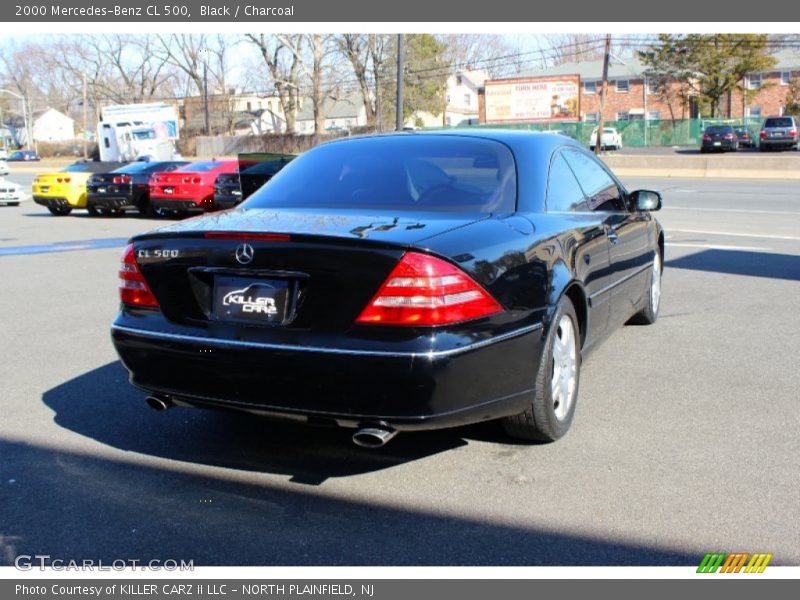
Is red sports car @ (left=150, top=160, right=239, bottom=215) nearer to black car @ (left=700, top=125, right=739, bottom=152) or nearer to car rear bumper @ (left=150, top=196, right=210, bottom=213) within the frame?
car rear bumper @ (left=150, top=196, right=210, bottom=213)

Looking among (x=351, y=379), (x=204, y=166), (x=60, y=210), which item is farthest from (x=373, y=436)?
(x=60, y=210)

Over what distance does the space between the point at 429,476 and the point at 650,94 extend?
74.3 meters

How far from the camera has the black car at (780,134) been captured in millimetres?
46250

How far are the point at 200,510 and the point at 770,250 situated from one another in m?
9.45

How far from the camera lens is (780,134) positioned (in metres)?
46.5

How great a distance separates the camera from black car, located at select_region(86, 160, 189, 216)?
2023cm

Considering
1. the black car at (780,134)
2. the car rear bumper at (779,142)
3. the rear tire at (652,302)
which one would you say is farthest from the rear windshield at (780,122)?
the rear tire at (652,302)

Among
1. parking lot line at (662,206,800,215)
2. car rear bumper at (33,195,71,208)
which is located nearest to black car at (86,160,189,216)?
car rear bumper at (33,195,71,208)

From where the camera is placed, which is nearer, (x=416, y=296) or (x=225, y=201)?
(x=416, y=296)

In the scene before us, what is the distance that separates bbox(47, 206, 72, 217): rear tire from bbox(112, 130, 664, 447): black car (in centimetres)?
1902

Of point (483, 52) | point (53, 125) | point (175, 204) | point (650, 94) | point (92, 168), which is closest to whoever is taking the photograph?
point (175, 204)

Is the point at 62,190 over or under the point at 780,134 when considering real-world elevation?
under

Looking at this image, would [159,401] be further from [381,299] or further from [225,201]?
[225,201]

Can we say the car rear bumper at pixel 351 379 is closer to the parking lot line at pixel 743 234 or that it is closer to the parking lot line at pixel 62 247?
the parking lot line at pixel 743 234
